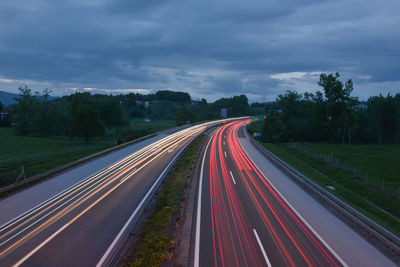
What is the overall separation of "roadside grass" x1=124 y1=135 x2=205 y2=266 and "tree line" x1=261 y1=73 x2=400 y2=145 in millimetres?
50197

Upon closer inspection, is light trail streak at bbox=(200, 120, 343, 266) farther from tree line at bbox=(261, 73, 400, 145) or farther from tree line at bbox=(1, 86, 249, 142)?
tree line at bbox=(261, 73, 400, 145)

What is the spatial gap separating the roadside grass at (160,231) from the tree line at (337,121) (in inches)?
1976

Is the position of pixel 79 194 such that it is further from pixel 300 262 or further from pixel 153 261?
pixel 300 262

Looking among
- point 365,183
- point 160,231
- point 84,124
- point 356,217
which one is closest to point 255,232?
point 160,231

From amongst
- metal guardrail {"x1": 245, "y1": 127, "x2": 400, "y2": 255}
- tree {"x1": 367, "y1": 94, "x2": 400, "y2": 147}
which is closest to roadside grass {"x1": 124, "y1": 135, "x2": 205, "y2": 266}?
metal guardrail {"x1": 245, "y1": 127, "x2": 400, "y2": 255}

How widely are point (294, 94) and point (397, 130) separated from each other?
105 ft

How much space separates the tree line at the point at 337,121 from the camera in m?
67.1

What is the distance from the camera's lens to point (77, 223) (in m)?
13.3

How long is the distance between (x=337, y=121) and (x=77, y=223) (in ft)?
221

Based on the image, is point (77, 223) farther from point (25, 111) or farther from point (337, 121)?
point (25, 111)

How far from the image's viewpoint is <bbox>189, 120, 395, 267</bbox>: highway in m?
10.3

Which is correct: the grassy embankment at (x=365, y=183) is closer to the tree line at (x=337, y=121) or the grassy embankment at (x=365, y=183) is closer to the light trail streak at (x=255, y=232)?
the light trail streak at (x=255, y=232)

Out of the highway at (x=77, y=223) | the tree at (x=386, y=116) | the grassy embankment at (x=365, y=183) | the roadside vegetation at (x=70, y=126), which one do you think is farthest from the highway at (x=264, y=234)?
the tree at (x=386, y=116)

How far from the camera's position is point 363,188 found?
24.9m
